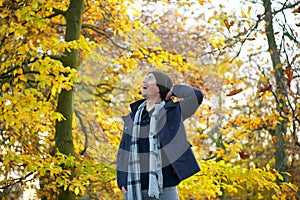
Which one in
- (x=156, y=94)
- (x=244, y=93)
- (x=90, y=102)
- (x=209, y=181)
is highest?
(x=244, y=93)

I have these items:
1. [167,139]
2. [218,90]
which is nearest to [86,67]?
[218,90]

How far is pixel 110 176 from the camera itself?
494 centimetres

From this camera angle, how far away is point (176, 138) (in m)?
3.10

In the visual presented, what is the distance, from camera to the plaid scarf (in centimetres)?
300

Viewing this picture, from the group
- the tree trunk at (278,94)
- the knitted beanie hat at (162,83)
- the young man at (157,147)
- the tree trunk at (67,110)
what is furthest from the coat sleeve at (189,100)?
the tree trunk at (278,94)

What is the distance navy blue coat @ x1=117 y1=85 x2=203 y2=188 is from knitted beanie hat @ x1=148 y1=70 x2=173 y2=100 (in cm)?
5

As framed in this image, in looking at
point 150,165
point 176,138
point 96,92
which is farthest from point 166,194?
point 96,92

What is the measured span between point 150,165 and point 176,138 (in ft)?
0.83

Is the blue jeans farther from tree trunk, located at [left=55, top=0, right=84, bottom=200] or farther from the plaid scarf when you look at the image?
tree trunk, located at [left=55, top=0, right=84, bottom=200]

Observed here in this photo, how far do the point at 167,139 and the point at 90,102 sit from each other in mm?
3004

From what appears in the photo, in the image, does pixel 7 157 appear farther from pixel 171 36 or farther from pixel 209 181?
pixel 171 36

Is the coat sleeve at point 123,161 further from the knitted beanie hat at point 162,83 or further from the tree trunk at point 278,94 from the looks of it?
the tree trunk at point 278,94

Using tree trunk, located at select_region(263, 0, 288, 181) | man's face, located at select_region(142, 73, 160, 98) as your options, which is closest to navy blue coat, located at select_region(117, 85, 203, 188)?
man's face, located at select_region(142, 73, 160, 98)

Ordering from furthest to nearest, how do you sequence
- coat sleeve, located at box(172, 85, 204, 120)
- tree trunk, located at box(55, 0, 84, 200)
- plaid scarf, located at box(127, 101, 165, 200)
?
tree trunk, located at box(55, 0, 84, 200), coat sleeve, located at box(172, 85, 204, 120), plaid scarf, located at box(127, 101, 165, 200)
